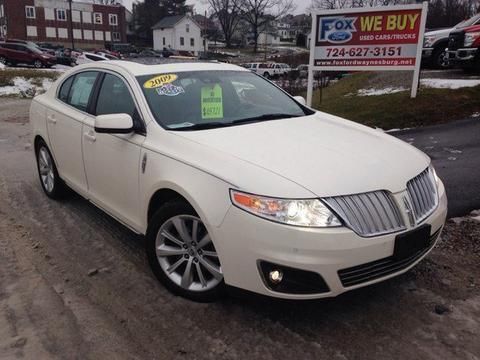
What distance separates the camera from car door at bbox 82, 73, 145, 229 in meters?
3.56

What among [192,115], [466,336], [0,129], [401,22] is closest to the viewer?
[466,336]

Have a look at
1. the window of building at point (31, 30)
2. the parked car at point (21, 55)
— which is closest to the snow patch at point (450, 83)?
the parked car at point (21, 55)

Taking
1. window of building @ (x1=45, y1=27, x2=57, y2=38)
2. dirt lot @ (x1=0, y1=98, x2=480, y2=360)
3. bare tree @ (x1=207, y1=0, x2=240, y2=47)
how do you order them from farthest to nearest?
bare tree @ (x1=207, y1=0, x2=240, y2=47) → window of building @ (x1=45, y1=27, x2=57, y2=38) → dirt lot @ (x1=0, y1=98, x2=480, y2=360)

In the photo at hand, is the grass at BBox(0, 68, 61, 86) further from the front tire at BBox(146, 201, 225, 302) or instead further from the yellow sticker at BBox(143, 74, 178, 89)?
the front tire at BBox(146, 201, 225, 302)

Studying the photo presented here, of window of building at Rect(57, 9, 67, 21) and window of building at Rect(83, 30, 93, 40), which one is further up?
window of building at Rect(57, 9, 67, 21)

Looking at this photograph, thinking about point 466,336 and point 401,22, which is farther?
point 401,22

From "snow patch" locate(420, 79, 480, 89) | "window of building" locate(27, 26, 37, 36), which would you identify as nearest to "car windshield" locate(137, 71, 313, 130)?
"snow patch" locate(420, 79, 480, 89)

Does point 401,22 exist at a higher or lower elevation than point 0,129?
higher

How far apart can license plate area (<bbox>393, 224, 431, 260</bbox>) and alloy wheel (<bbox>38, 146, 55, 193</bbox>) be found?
12.7ft

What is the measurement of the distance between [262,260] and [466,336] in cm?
134

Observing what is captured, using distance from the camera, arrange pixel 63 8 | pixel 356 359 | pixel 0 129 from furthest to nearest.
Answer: pixel 63 8
pixel 0 129
pixel 356 359

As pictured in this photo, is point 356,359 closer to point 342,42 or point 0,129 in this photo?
point 342,42

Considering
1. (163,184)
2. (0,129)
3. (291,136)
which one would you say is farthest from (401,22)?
(0,129)

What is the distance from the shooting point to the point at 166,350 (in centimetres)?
271
